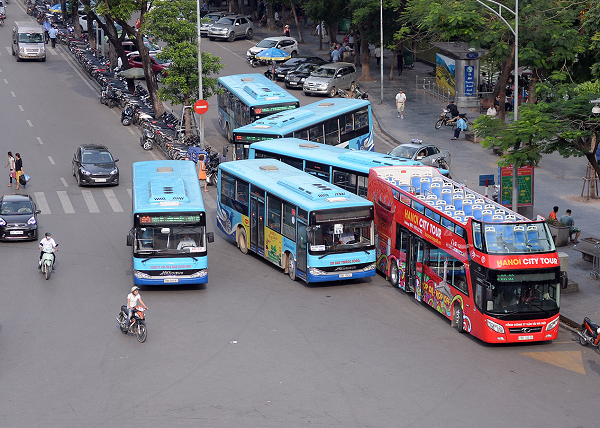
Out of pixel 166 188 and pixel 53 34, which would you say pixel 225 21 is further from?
pixel 166 188

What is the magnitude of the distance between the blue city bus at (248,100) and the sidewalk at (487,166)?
19.4 ft

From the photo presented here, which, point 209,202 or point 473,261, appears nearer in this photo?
point 473,261

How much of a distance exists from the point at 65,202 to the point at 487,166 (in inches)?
755

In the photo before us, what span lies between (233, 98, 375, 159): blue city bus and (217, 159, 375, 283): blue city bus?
7926mm

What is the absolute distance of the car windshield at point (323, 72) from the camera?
5591 centimetres

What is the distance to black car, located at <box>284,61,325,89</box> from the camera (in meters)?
57.5

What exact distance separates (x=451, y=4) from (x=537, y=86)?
13243mm

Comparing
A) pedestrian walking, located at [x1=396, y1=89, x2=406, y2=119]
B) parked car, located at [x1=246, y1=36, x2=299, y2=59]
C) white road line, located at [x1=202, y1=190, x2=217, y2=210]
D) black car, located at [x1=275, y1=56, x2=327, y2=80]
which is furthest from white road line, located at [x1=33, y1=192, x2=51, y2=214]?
parked car, located at [x1=246, y1=36, x2=299, y2=59]

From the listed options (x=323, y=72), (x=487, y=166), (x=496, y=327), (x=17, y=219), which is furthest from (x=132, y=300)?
(x=323, y=72)

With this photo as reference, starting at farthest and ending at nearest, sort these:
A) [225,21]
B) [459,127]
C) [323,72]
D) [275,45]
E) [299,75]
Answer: [225,21]
[275,45]
[299,75]
[323,72]
[459,127]

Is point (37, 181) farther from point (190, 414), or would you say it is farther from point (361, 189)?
point (190, 414)

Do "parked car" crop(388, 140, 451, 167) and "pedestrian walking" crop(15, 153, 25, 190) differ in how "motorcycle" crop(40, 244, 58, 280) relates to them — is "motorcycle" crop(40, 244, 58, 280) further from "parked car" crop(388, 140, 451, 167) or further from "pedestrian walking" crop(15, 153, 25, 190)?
"parked car" crop(388, 140, 451, 167)

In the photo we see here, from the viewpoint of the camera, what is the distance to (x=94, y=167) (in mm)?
38281

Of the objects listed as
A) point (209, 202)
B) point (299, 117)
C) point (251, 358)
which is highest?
point (299, 117)
